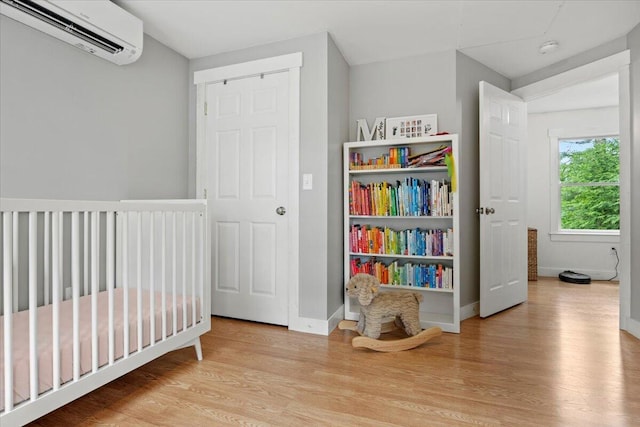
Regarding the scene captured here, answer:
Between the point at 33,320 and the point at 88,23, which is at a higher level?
the point at 88,23

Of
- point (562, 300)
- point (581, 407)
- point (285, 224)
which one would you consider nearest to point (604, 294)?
point (562, 300)

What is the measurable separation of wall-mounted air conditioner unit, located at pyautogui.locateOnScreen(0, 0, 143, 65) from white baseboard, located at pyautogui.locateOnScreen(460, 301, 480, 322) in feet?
10.1

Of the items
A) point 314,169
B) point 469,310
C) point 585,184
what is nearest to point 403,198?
point 314,169

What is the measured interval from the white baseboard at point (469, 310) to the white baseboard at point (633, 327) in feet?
3.24

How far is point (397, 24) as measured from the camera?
7.77ft

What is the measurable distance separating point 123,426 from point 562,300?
3.78m

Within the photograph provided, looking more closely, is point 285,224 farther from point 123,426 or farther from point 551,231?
point 551,231

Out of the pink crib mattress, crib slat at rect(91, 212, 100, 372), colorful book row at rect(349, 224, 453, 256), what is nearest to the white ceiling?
colorful book row at rect(349, 224, 453, 256)

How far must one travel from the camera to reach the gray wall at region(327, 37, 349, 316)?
8.31ft

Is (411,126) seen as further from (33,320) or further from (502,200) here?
(33,320)

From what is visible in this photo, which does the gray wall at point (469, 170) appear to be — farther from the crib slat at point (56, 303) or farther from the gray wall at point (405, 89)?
the crib slat at point (56, 303)

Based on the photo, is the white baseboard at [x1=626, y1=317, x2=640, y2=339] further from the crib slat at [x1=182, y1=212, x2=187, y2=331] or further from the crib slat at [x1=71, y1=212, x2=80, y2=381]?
the crib slat at [x1=71, y1=212, x2=80, y2=381]

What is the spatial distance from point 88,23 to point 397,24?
191 cm

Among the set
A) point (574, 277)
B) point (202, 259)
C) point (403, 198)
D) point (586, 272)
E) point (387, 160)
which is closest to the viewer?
point (202, 259)
